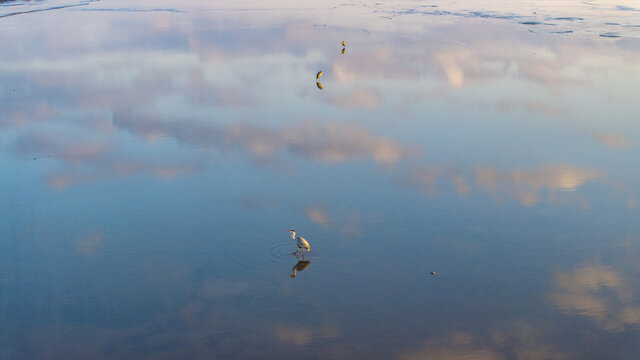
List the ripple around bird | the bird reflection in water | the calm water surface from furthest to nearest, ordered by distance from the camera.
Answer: the ripple around bird, the bird reflection in water, the calm water surface

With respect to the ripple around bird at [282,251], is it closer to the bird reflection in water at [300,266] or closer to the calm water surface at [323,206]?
the calm water surface at [323,206]

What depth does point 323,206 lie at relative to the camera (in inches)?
399

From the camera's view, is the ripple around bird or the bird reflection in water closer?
the bird reflection in water

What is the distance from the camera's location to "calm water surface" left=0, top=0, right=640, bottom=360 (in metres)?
7.22

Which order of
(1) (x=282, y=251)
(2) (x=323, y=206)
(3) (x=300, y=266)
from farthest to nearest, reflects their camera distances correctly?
(2) (x=323, y=206), (1) (x=282, y=251), (3) (x=300, y=266)

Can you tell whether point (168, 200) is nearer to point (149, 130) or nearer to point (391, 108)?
point (149, 130)

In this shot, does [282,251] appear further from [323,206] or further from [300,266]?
[323,206]

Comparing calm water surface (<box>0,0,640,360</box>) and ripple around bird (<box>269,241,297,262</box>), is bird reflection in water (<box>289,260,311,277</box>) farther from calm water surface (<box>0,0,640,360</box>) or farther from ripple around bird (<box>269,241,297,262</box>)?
ripple around bird (<box>269,241,297,262</box>)

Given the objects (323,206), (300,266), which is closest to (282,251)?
(300,266)

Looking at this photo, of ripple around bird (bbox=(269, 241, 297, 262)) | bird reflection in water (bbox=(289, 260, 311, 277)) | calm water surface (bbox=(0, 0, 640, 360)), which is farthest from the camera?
ripple around bird (bbox=(269, 241, 297, 262))

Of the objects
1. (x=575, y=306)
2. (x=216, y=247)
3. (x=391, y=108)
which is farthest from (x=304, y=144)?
(x=575, y=306)

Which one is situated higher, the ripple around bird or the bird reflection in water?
the ripple around bird

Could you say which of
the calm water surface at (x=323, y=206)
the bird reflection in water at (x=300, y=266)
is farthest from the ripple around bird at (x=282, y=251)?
the bird reflection in water at (x=300, y=266)

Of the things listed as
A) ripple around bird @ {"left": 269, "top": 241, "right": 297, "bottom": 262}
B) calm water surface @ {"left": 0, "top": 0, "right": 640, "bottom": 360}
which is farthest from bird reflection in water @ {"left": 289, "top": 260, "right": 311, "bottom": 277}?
ripple around bird @ {"left": 269, "top": 241, "right": 297, "bottom": 262}
